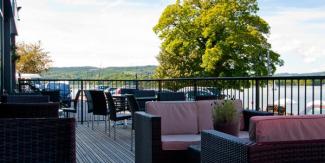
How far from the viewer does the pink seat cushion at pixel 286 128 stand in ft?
7.72

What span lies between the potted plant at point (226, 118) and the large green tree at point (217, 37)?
2934cm

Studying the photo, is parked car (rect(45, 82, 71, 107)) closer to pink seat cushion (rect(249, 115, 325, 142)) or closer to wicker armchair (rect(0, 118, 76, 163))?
wicker armchair (rect(0, 118, 76, 163))

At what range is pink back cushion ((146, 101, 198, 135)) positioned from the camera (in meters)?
4.67

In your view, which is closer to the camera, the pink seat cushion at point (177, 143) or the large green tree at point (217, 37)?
the pink seat cushion at point (177, 143)

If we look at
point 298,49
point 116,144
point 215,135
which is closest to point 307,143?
point 215,135

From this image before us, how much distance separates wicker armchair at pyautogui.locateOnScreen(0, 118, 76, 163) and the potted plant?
144 centimetres

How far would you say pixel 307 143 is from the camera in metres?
2.36

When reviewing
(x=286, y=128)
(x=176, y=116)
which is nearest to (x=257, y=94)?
(x=176, y=116)

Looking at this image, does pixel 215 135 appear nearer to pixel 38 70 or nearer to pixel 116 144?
pixel 116 144

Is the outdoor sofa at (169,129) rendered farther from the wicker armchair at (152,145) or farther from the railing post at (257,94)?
the railing post at (257,94)

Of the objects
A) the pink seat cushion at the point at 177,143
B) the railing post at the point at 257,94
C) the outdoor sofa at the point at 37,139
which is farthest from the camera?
the railing post at the point at 257,94

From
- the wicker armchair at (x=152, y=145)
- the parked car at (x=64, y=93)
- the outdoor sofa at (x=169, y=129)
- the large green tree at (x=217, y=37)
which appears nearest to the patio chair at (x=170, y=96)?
the outdoor sofa at (x=169, y=129)

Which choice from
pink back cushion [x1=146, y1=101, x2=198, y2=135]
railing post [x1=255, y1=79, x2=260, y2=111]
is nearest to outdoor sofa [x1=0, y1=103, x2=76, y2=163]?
pink back cushion [x1=146, y1=101, x2=198, y2=135]

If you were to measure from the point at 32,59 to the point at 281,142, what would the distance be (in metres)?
33.0
